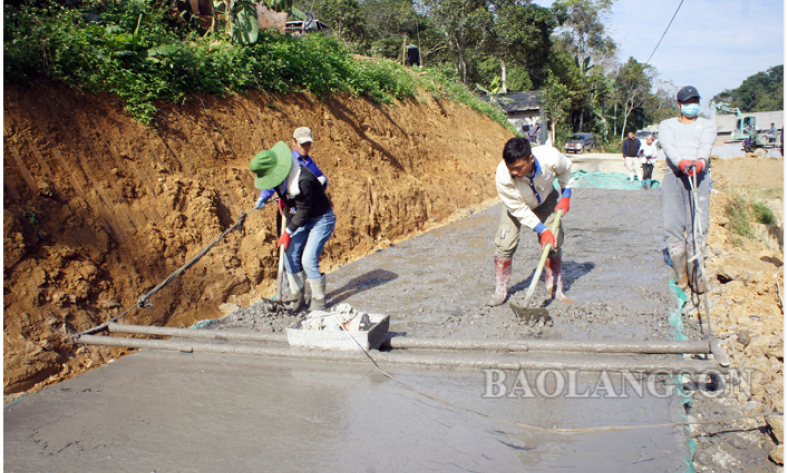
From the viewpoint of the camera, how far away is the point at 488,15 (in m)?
25.1

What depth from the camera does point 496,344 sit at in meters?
3.77

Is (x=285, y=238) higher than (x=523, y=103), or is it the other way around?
(x=523, y=103)

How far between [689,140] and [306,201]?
11.4ft

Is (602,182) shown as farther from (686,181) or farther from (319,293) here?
(319,293)

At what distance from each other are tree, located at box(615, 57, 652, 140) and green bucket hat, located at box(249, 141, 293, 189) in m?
42.0

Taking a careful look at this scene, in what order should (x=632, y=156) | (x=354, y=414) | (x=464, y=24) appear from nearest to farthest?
(x=354, y=414) < (x=632, y=156) < (x=464, y=24)

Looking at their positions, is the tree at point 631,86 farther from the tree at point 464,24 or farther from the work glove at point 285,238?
the work glove at point 285,238

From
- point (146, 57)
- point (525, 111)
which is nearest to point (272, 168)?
point (146, 57)

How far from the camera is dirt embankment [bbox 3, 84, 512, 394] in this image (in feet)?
14.1

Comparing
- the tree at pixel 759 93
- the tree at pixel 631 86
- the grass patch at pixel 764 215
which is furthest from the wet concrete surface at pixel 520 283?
the tree at pixel 759 93

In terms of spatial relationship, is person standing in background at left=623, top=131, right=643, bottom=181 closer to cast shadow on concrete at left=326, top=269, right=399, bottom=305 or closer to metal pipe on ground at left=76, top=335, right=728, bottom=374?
cast shadow on concrete at left=326, top=269, right=399, bottom=305

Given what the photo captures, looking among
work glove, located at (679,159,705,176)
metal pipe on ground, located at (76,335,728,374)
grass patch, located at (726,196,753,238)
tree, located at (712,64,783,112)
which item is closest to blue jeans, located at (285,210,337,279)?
metal pipe on ground, located at (76,335,728,374)

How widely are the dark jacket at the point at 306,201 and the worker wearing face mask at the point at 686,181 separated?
10.6 ft

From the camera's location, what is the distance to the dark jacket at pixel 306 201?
4.63m
